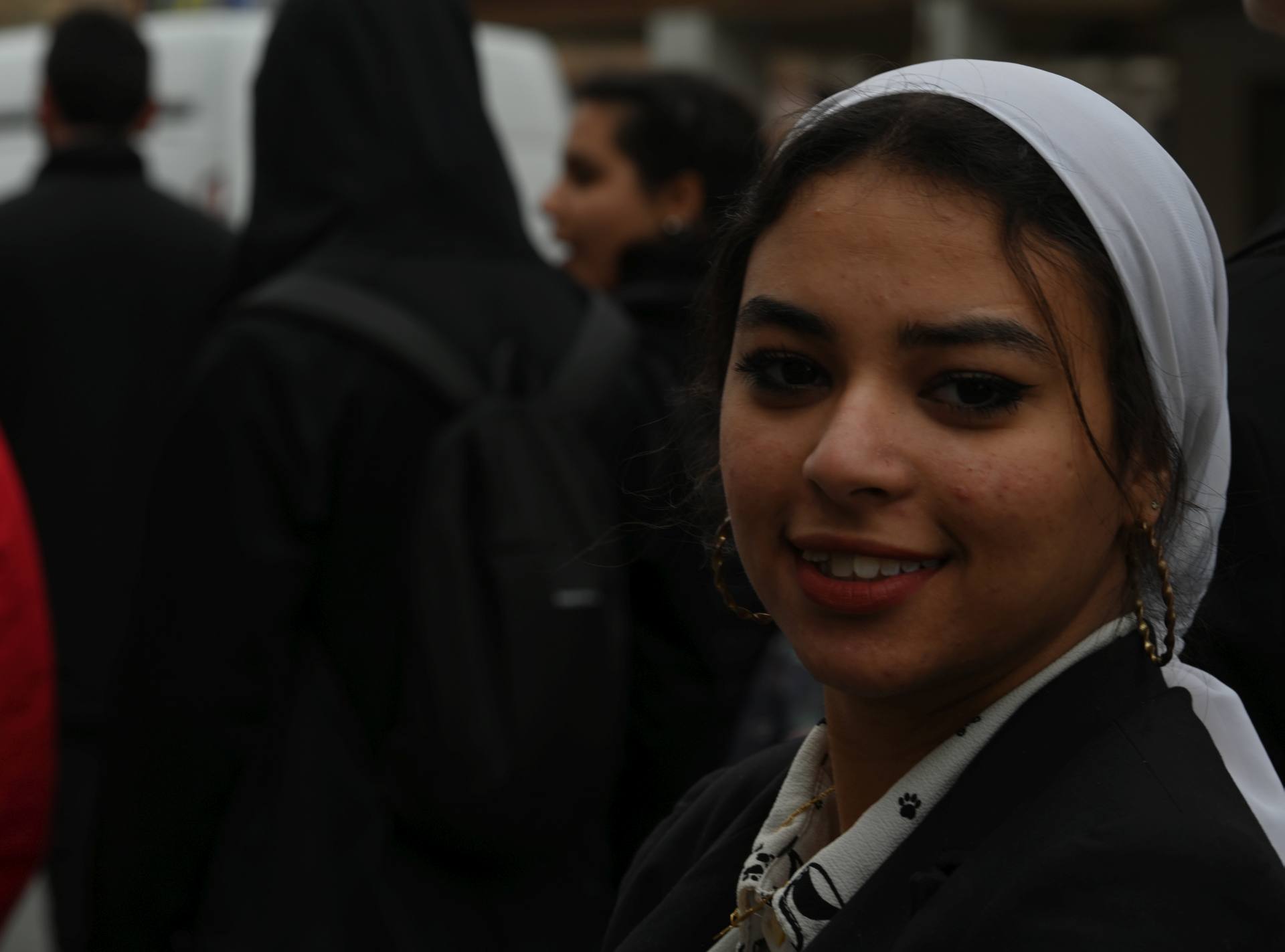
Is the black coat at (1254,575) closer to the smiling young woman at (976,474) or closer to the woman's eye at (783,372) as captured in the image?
the smiling young woman at (976,474)

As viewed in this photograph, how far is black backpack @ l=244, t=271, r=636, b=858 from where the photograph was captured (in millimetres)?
2723

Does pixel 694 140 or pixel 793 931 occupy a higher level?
pixel 793 931

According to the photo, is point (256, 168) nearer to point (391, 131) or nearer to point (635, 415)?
point (391, 131)

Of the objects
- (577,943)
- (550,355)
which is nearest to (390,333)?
(550,355)

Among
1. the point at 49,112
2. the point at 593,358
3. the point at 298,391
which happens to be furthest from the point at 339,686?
the point at 49,112

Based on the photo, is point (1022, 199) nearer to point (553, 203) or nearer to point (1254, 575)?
point (1254, 575)

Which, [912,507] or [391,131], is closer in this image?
[912,507]

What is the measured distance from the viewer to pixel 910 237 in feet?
4.50

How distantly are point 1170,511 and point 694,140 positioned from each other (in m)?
2.89

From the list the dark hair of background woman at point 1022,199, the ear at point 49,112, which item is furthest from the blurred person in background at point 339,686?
the ear at point 49,112

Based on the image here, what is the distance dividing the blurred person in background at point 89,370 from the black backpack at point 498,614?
1.30 metres

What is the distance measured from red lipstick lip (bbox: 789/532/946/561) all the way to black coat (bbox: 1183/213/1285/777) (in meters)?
0.44

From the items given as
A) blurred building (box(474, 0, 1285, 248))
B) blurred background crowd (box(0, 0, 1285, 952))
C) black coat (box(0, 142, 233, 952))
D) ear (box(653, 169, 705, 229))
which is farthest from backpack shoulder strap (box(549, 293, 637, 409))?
blurred building (box(474, 0, 1285, 248))

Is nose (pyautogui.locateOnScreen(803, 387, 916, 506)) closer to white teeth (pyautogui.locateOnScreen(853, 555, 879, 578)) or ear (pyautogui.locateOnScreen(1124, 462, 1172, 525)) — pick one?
white teeth (pyautogui.locateOnScreen(853, 555, 879, 578))
